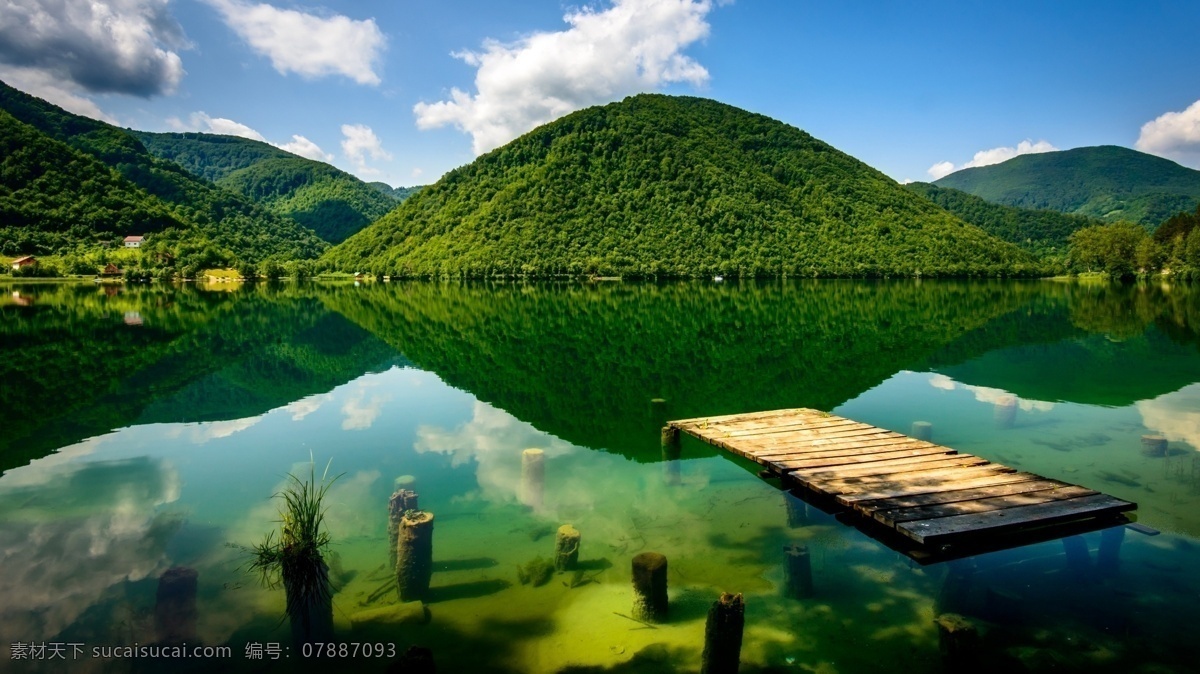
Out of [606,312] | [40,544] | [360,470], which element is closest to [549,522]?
[360,470]

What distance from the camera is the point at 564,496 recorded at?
10797 mm

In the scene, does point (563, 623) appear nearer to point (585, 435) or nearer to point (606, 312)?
point (585, 435)

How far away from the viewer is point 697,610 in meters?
7.23

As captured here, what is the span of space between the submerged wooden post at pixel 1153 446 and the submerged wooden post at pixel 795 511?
26.6ft

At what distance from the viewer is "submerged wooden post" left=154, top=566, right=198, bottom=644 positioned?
6551 mm

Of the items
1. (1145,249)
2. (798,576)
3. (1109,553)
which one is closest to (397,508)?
(798,576)

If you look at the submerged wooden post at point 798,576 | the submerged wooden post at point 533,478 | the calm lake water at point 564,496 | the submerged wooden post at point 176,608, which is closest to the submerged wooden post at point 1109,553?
the calm lake water at point 564,496

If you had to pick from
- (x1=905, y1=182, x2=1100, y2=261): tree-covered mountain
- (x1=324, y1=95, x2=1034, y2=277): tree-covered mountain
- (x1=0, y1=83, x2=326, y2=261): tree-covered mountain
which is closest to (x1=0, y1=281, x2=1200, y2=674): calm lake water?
(x1=324, y1=95, x2=1034, y2=277): tree-covered mountain

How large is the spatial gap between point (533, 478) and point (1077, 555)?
7.92 m

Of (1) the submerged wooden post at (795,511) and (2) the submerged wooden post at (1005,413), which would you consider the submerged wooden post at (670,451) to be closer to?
(1) the submerged wooden post at (795,511)

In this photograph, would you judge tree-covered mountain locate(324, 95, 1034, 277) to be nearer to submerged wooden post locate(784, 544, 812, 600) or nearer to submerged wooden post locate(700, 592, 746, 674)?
submerged wooden post locate(784, 544, 812, 600)

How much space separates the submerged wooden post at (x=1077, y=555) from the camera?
7.91m

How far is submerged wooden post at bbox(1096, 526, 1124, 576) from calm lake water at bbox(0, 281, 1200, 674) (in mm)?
221

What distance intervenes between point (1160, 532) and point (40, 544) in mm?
15690
